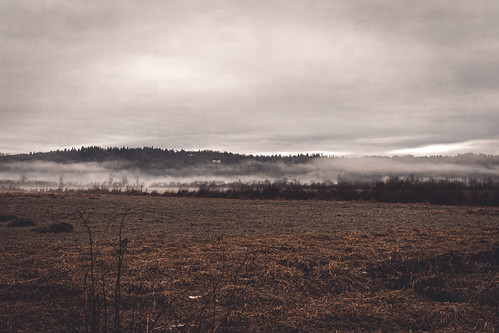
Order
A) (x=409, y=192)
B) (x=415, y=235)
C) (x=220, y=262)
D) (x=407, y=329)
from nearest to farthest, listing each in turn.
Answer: (x=407, y=329)
(x=220, y=262)
(x=415, y=235)
(x=409, y=192)

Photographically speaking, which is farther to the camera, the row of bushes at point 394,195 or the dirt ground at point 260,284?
the row of bushes at point 394,195

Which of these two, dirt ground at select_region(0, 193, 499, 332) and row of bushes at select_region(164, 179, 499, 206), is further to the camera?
row of bushes at select_region(164, 179, 499, 206)

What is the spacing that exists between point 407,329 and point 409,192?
35.1 m

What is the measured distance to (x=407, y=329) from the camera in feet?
14.9

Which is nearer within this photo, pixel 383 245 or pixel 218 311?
pixel 218 311

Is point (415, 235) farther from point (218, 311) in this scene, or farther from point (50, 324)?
point (50, 324)

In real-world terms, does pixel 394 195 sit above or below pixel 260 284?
below

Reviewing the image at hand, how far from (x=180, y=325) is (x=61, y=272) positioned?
9.60ft

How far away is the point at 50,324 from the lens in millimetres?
4191

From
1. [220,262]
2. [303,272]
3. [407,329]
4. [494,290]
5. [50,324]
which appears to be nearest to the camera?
[50,324]

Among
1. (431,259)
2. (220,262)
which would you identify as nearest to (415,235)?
(431,259)

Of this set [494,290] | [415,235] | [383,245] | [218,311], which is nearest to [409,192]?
[415,235]

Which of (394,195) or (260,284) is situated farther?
(394,195)

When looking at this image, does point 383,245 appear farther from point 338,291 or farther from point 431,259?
point 338,291
